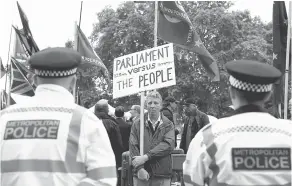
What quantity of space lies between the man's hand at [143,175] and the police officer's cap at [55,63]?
3786 millimetres

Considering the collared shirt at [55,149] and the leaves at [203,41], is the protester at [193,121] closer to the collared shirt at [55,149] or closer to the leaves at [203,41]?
the collared shirt at [55,149]

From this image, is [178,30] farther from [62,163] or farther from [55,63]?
[62,163]

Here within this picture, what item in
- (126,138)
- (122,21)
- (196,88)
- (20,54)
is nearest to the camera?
(126,138)

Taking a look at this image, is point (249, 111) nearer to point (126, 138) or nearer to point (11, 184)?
point (11, 184)

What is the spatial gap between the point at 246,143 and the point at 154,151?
3994 millimetres

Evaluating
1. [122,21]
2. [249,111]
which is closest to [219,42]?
[122,21]

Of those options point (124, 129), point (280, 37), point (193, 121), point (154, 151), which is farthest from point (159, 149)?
point (280, 37)

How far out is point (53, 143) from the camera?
12.3 ft

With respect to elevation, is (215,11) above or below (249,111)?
above

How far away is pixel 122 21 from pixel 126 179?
3368 centimetres

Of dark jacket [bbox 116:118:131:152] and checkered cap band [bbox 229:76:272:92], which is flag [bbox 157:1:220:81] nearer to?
dark jacket [bbox 116:118:131:152]

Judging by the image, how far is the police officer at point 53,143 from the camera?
3721 mm

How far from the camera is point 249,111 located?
380 centimetres

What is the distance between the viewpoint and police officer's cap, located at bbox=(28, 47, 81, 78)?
12.9ft
